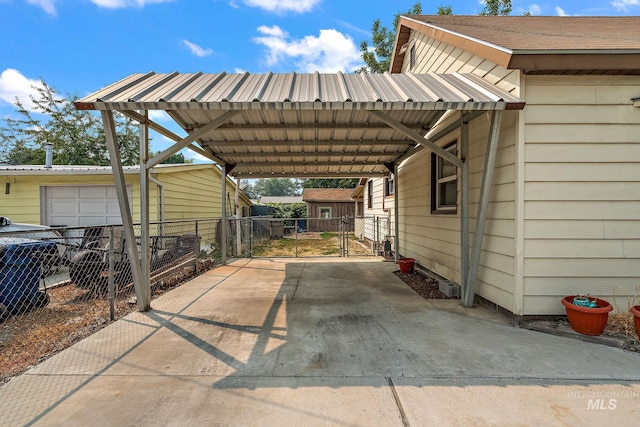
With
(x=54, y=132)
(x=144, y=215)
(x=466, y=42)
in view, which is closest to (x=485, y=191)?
(x=466, y=42)

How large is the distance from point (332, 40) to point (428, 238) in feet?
47.6

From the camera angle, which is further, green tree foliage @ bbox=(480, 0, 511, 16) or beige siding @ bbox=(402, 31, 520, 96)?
green tree foliage @ bbox=(480, 0, 511, 16)

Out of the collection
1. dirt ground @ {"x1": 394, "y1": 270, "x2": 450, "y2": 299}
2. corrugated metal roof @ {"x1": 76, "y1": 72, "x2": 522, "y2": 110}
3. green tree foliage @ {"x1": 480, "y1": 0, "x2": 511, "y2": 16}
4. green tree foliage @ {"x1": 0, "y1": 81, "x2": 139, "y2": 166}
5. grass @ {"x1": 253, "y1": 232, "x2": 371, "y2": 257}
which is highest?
green tree foliage @ {"x1": 480, "y1": 0, "x2": 511, "y2": 16}

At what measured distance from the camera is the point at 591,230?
3303mm

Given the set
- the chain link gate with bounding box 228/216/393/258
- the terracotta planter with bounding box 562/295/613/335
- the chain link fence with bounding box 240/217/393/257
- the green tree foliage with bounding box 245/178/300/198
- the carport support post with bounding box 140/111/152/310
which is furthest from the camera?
the green tree foliage with bounding box 245/178/300/198

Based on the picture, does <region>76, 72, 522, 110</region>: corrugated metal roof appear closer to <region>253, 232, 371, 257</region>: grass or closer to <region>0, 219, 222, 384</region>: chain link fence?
<region>0, 219, 222, 384</region>: chain link fence

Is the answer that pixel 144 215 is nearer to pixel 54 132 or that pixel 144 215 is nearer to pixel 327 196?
pixel 327 196

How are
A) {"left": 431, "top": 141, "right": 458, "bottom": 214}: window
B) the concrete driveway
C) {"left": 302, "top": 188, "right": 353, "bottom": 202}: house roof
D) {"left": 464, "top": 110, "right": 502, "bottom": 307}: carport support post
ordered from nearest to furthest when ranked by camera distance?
the concrete driveway
{"left": 464, "top": 110, "right": 502, "bottom": 307}: carport support post
{"left": 431, "top": 141, "right": 458, "bottom": 214}: window
{"left": 302, "top": 188, "right": 353, "bottom": 202}: house roof

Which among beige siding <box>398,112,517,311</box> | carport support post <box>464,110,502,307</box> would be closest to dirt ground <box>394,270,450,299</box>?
beige siding <box>398,112,517,311</box>

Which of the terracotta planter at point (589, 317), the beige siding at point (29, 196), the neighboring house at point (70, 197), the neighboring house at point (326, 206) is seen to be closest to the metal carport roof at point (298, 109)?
the terracotta planter at point (589, 317)

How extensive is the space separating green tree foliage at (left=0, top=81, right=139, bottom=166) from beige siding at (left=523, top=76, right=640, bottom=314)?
74.7ft

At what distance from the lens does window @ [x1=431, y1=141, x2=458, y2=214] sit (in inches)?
200

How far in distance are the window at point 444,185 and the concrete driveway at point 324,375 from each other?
2.07 meters

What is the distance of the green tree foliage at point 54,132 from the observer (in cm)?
1977
